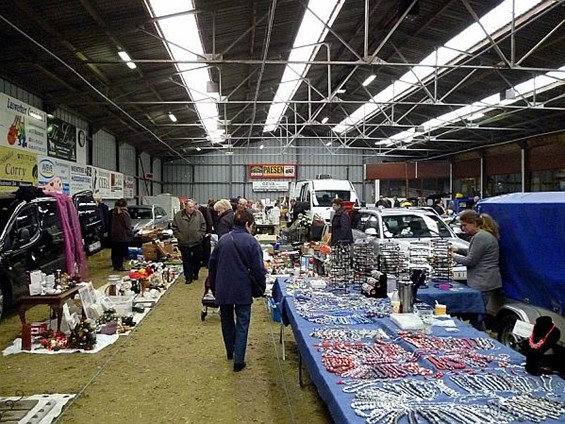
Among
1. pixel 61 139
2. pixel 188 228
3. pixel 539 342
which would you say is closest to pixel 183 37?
pixel 188 228

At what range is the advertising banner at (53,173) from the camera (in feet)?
35.2

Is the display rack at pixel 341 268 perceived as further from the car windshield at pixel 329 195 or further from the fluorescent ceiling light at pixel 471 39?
the car windshield at pixel 329 195

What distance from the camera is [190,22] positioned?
809 centimetres

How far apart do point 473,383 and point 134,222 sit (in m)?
13.1

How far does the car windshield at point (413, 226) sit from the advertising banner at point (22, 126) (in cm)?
676

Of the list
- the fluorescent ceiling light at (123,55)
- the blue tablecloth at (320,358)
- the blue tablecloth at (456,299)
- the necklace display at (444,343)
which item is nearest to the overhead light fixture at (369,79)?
the fluorescent ceiling light at (123,55)

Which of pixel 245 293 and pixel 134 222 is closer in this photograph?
pixel 245 293

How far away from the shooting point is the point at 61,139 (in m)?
12.3

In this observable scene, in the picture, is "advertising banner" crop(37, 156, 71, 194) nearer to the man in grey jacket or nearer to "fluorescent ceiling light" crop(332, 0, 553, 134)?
the man in grey jacket

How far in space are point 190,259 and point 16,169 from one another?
369 centimetres

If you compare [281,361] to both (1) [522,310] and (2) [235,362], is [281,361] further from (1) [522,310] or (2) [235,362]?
(1) [522,310]

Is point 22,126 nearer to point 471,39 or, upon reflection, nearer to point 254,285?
point 254,285

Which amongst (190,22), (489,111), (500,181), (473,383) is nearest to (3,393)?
(473,383)

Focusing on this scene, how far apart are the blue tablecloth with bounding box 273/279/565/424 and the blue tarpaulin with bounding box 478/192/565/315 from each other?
117 cm
